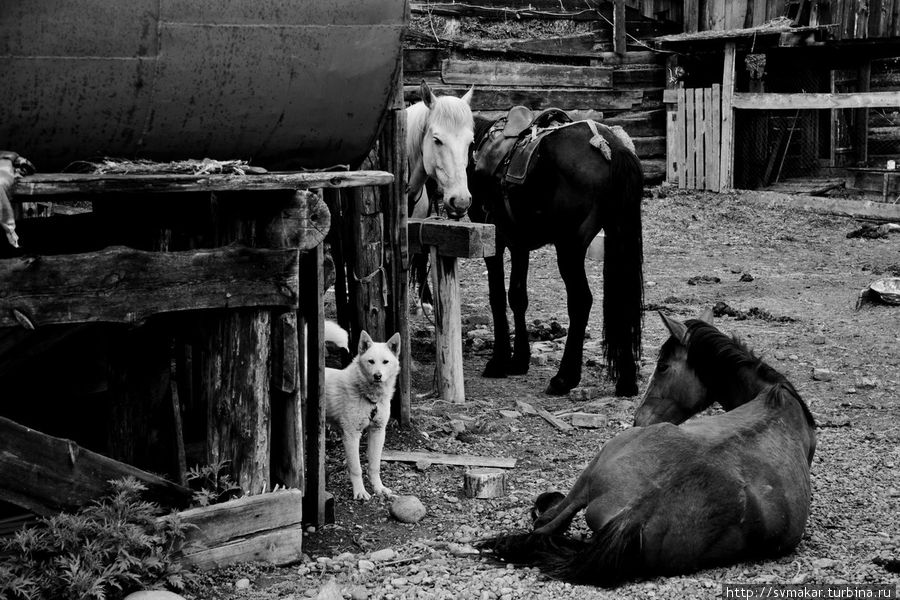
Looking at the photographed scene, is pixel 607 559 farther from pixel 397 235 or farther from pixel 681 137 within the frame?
pixel 681 137

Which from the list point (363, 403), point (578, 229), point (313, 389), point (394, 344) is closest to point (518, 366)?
point (578, 229)

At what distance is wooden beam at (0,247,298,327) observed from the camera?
4.49 metres

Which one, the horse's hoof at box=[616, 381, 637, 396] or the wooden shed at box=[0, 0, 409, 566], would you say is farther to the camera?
the horse's hoof at box=[616, 381, 637, 396]

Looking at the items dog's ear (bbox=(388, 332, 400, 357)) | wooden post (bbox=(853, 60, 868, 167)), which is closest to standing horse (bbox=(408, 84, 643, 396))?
dog's ear (bbox=(388, 332, 400, 357))

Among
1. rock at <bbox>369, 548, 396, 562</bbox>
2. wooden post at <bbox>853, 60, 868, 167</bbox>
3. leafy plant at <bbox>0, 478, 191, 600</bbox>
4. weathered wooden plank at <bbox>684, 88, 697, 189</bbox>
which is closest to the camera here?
leafy plant at <bbox>0, 478, 191, 600</bbox>

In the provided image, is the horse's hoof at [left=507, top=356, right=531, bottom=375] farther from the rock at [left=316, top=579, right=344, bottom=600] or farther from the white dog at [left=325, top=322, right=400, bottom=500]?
the rock at [left=316, top=579, right=344, bottom=600]

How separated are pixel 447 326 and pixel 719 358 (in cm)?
259

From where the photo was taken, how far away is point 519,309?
31.7 ft

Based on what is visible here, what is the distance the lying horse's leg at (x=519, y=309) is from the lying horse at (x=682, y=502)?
3.87 meters

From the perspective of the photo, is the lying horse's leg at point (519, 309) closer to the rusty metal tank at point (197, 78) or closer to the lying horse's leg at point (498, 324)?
the lying horse's leg at point (498, 324)

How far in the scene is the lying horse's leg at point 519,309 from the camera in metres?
9.59

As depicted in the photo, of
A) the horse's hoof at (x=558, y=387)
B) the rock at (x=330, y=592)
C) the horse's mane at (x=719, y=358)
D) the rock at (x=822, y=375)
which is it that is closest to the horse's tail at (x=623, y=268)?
the horse's hoof at (x=558, y=387)

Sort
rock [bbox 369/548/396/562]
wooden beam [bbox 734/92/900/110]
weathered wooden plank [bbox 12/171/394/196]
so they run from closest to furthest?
weathered wooden plank [bbox 12/171/394/196] < rock [bbox 369/548/396/562] < wooden beam [bbox 734/92/900/110]

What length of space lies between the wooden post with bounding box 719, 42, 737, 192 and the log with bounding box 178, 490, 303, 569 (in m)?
15.8
